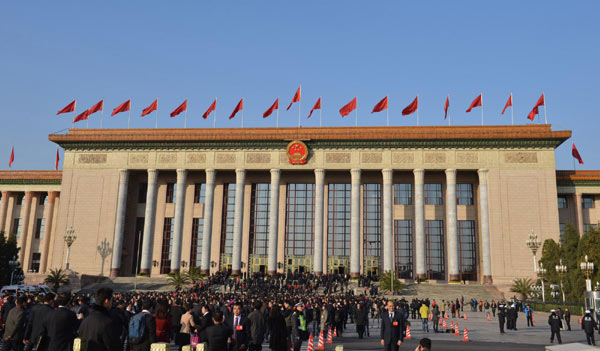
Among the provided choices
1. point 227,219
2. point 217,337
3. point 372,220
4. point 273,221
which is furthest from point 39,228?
point 217,337

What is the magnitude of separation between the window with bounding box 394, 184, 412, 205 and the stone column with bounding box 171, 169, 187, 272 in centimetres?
2292

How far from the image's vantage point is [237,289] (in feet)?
143

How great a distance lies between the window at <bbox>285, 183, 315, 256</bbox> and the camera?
5503 cm

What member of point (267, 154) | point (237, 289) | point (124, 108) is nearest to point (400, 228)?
point (267, 154)

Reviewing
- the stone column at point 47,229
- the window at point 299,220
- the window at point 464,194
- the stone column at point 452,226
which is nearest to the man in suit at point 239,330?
the stone column at point 452,226

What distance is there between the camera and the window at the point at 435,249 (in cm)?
5288

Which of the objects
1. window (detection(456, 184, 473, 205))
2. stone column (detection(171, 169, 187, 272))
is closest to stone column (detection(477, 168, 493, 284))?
window (detection(456, 184, 473, 205))

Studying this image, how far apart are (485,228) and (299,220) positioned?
1922cm

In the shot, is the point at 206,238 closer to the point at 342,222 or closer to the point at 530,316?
the point at 342,222

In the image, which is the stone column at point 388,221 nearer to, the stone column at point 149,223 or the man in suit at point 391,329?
the stone column at point 149,223

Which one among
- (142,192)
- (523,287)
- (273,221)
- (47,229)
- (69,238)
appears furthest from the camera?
(47,229)

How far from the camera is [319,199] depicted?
52406 millimetres

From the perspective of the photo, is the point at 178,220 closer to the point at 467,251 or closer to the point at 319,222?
the point at 319,222

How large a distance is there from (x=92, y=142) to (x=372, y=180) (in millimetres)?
30972
